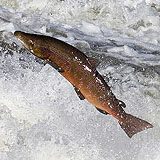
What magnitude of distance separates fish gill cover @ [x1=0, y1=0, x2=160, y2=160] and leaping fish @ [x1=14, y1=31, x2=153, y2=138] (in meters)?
0.35

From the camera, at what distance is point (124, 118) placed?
2.53 meters

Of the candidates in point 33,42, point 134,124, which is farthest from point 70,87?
point 33,42

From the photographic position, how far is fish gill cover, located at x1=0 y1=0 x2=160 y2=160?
2.73 m

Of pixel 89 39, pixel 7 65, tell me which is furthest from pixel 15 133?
pixel 89 39

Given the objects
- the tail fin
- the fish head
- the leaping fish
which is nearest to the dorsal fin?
the leaping fish

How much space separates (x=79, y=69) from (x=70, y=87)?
1.92 feet

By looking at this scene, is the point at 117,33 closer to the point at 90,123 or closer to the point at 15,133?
the point at 90,123

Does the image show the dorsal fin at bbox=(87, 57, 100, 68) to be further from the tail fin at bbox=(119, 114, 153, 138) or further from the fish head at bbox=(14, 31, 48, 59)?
the tail fin at bbox=(119, 114, 153, 138)

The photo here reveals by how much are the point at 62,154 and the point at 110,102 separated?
23.0 inches

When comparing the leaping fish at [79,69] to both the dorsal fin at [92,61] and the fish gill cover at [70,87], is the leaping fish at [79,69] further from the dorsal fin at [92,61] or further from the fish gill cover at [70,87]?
the fish gill cover at [70,87]

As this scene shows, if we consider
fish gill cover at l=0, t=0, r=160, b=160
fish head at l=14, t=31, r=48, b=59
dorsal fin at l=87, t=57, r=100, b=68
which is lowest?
fish gill cover at l=0, t=0, r=160, b=160

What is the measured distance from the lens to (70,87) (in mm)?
2988

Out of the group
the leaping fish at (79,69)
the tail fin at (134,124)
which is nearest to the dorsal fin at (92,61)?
the leaping fish at (79,69)

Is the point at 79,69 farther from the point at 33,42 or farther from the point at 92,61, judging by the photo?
the point at 33,42
